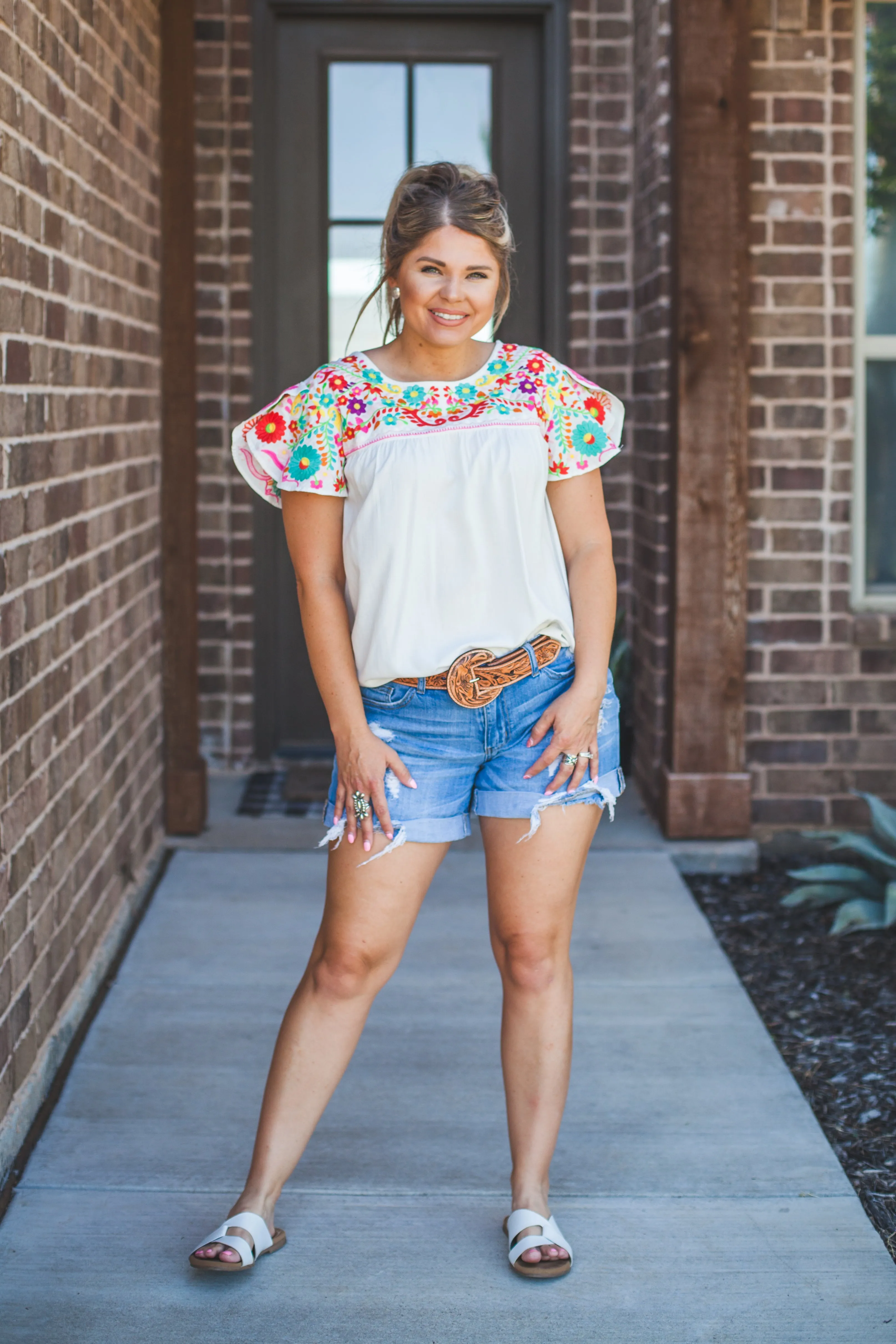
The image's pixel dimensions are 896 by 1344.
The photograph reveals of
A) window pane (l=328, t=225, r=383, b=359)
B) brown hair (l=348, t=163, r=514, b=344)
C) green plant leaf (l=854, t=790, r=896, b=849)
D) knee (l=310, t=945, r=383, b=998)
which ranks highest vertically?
window pane (l=328, t=225, r=383, b=359)

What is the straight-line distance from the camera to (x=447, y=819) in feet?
7.79

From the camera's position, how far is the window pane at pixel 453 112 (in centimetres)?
545

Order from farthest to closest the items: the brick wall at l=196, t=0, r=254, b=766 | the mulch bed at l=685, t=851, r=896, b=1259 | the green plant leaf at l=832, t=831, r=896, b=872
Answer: the brick wall at l=196, t=0, r=254, b=766, the green plant leaf at l=832, t=831, r=896, b=872, the mulch bed at l=685, t=851, r=896, b=1259

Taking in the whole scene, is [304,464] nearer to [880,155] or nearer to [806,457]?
[806,457]

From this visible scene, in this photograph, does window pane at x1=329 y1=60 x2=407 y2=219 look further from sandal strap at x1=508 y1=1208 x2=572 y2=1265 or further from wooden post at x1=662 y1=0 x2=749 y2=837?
sandal strap at x1=508 y1=1208 x2=572 y2=1265

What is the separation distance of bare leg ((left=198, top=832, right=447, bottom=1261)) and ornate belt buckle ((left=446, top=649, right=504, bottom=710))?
0.25 metres

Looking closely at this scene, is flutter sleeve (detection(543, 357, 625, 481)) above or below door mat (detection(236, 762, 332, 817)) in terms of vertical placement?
above

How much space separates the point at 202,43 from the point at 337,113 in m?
0.52

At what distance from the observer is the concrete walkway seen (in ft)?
7.75

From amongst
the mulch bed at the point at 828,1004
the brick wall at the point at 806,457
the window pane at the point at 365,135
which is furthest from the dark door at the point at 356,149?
the mulch bed at the point at 828,1004

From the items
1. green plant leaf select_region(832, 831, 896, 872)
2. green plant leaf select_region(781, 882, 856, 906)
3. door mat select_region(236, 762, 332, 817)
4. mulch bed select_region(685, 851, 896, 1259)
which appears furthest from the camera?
door mat select_region(236, 762, 332, 817)

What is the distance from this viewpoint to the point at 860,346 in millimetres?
4766

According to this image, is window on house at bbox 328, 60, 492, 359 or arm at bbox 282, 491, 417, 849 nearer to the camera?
arm at bbox 282, 491, 417, 849

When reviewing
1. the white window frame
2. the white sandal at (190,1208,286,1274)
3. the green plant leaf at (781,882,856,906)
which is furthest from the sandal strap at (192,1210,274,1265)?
the white window frame
